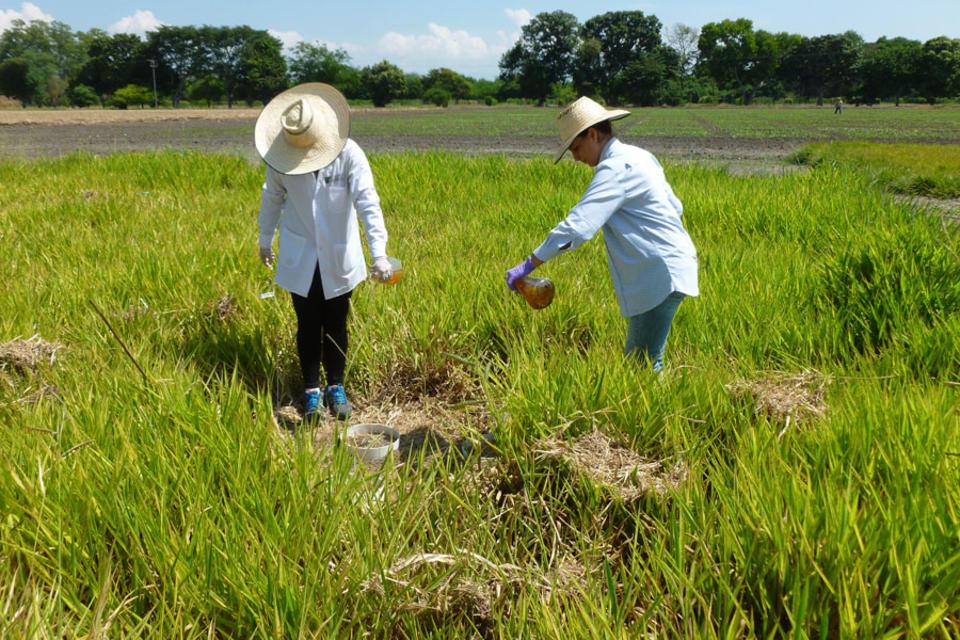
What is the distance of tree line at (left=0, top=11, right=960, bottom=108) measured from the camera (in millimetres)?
81562

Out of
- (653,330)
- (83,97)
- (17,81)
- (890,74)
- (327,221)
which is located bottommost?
(653,330)

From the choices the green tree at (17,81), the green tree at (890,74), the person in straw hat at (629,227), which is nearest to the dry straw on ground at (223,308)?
the person in straw hat at (629,227)

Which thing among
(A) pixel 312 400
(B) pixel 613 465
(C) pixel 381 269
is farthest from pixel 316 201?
(B) pixel 613 465

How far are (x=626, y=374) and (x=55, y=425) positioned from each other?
1.84m

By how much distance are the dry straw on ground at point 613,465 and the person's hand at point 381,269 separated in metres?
1.09

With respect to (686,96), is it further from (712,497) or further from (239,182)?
(712,497)

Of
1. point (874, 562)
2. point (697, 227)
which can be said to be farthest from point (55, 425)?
point (697, 227)

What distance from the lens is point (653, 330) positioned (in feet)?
9.14

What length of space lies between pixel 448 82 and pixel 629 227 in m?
105

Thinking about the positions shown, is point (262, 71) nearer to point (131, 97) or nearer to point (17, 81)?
point (131, 97)

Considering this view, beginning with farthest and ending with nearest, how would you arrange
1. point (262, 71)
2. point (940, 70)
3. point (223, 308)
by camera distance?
point (262, 71) → point (940, 70) → point (223, 308)

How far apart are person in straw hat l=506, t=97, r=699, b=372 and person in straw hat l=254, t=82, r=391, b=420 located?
764 millimetres

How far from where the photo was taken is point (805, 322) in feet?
10.2

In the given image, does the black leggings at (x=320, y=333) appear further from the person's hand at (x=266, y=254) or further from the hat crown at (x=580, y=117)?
the hat crown at (x=580, y=117)
